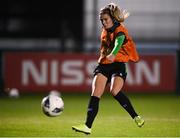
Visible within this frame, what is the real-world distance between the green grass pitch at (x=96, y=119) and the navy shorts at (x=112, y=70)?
0.92m

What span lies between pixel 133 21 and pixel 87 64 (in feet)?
7.95

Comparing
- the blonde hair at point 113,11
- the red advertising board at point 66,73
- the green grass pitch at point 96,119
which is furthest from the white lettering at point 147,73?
the blonde hair at point 113,11

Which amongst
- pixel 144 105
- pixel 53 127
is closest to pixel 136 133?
pixel 53 127

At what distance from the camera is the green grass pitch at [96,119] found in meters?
11.5

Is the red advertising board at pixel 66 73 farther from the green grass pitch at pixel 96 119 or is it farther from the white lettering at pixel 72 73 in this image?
the green grass pitch at pixel 96 119

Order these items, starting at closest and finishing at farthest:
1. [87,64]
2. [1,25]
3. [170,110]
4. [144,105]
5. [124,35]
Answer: [124,35], [170,110], [144,105], [87,64], [1,25]

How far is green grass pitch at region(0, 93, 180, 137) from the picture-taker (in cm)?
1152

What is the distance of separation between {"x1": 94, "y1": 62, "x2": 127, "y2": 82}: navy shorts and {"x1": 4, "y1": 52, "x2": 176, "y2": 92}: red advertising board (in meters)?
8.30

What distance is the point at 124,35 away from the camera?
433 inches

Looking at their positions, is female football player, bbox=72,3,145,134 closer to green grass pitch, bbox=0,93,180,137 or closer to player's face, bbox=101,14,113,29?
player's face, bbox=101,14,113,29

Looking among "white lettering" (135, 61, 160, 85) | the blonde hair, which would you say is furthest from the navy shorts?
"white lettering" (135, 61, 160, 85)

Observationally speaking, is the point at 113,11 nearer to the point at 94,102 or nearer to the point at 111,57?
the point at 111,57

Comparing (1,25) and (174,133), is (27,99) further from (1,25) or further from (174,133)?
(174,133)

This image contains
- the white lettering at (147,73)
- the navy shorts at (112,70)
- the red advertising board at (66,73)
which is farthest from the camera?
the white lettering at (147,73)
